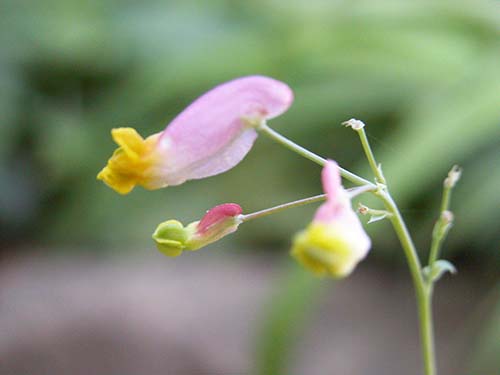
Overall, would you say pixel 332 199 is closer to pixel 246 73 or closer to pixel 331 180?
pixel 331 180

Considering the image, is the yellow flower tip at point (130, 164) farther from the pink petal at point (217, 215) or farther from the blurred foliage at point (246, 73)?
the blurred foliage at point (246, 73)

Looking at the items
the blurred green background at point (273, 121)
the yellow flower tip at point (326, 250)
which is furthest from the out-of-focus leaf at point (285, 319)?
the yellow flower tip at point (326, 250)

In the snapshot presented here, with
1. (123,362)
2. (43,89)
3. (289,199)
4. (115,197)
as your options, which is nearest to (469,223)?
(289,199)

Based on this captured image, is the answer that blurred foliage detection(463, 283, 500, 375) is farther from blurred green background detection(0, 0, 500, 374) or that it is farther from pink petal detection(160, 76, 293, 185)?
pink petal detection(160, 76, 293, 185)

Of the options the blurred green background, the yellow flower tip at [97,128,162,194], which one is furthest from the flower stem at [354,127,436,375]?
the blurred green background

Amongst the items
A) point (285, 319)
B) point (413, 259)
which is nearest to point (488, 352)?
point (285, 319)

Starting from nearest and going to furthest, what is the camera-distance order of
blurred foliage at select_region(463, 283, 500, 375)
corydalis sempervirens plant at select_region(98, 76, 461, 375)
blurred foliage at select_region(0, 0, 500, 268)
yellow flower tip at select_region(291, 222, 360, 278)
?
yellow flower tip at select_region(291, 222, 360, 278) < corydalis sempervirens plant at select_region(98, 76, 461, 375) < blurred foliage at select_region(463, 283, 500, 375) < blurred foliage at select_region(0, 0, 500, 268)
